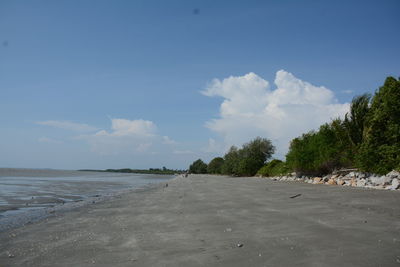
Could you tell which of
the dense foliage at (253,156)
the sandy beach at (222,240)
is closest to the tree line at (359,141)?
the sandy beach at (222,240)

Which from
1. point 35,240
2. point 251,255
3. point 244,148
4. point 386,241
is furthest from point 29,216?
point 244,148

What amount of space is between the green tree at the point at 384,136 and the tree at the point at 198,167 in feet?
462

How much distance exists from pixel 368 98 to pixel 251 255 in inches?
1120

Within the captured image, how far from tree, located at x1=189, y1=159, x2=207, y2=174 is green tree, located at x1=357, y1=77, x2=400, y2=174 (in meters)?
141

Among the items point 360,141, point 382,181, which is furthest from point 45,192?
point 360,141

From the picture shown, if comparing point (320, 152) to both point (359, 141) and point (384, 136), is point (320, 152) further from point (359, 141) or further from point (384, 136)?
point (384, 136)

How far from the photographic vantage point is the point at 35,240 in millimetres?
7957

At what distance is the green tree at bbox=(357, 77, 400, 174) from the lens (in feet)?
71.2

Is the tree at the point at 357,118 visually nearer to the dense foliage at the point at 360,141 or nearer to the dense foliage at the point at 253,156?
the dense foliage at the point at 360,141

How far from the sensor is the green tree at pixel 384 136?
21.7 m

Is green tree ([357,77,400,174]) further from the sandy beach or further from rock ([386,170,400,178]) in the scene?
the sandy beach

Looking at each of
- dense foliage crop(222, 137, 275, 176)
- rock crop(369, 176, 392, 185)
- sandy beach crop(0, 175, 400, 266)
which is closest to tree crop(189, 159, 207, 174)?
dense foliage crop(222, 137, 275, 176)

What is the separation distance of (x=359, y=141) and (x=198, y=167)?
143023 mm

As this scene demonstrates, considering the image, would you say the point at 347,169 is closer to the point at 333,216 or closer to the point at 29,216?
the point at 333,216
